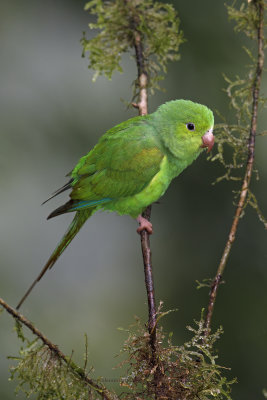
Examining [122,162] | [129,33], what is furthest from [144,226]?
[129,33]

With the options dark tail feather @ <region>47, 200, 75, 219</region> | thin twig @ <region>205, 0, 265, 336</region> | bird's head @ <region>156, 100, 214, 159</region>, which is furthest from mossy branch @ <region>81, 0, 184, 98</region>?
dark tail feather @ <region>47, 200, 75, 219</region>

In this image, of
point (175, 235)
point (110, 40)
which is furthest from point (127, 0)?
point (175, 235)

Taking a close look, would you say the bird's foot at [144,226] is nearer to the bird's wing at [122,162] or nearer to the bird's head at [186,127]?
the bird's wing at [122,162]

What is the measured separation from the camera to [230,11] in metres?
2.21

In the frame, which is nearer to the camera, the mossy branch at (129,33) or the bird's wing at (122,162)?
the bird's wing at (122,162)

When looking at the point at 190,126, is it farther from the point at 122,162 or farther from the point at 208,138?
the point at 122,162

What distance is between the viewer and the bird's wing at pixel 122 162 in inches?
91.0

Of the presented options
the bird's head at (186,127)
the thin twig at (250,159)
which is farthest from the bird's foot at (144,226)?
the thin twig at (250,159)

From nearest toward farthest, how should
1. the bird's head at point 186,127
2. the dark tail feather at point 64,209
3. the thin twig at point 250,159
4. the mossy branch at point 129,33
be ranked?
1. the thin twig at point 250,159
2. the dark tail feather at point 64,209
3. the bird's head at point 186,127
4. the mossy branch at point 129,33

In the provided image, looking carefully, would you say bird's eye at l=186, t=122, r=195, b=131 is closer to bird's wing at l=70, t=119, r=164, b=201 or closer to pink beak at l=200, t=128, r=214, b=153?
pink beak at l=200, t=128, r=214, b=153

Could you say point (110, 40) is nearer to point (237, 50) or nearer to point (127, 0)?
point (127, 0)

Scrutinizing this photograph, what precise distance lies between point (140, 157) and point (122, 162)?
0.09 metres

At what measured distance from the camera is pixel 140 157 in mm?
2361

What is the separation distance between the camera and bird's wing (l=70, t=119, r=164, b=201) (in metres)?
2.31
